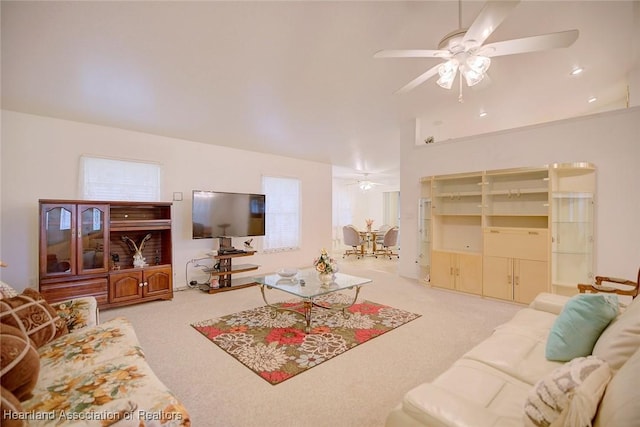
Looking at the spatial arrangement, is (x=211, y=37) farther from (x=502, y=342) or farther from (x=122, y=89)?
(x=502, y=342)

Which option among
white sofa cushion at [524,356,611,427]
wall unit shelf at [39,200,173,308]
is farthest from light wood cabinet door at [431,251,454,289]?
wall unit shelf at [39,200,173,308]

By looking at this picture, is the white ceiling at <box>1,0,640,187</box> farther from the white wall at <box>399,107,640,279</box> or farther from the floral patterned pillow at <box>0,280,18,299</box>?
the floral patterned pillow at <box>0,280,18,299</box>

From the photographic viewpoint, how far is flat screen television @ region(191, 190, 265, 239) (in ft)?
15.1

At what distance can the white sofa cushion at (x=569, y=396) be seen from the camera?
2.81 ft

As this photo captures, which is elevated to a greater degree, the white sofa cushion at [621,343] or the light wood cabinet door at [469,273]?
the white sofa cushion at [621,343]

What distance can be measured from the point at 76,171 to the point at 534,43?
5.29m

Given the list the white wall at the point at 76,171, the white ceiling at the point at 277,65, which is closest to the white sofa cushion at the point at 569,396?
the white ceiling at the point at 277,65

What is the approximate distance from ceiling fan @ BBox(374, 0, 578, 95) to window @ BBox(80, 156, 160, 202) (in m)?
4.10

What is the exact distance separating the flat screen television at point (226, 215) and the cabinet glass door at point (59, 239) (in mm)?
1505

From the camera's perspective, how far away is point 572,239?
3689 millimetres

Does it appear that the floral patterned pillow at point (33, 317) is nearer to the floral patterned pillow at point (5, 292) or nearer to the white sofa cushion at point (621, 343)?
the floral patterned pillow at point (5, 292)

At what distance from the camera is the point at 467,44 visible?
193 centimetres

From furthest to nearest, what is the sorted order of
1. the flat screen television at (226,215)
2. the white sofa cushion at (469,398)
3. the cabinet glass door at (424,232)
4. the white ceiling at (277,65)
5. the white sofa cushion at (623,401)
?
the cabinet glass door at (424,232)
the flat screen television at (226,215)
the white ceiling at (277,65)
the white sofa cushion at (469,398)
the white sofa cushion at (623,401)

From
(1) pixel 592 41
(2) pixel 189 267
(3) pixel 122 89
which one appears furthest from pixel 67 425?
(1) pixel 592 41
